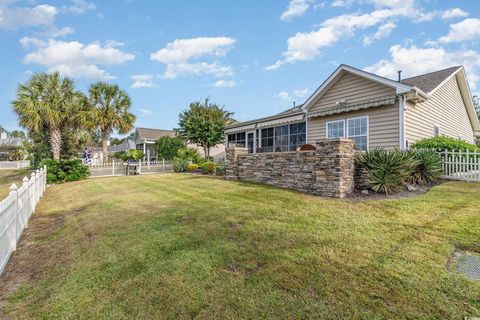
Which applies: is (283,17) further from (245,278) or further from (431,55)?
Result: (245,278)

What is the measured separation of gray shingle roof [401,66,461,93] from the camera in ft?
35.6

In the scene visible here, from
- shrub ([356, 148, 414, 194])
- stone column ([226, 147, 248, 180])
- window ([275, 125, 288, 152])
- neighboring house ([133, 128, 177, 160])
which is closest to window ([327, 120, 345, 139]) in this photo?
window ([275, 125, 288, 152])

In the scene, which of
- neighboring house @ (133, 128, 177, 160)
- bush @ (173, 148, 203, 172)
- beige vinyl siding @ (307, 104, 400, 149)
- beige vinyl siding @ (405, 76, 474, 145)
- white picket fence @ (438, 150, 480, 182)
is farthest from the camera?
neighboring house @ (133, 128, 177, 160)

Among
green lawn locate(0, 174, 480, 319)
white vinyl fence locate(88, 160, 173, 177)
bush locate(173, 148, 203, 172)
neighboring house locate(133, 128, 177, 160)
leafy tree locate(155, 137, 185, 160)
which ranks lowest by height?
green lawn locate(0, 174, 480, 319)

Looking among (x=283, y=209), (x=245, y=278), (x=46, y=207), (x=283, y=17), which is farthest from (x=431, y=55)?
(x=46, y=207)

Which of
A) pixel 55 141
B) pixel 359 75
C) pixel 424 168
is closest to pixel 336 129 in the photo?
pixel 359 75

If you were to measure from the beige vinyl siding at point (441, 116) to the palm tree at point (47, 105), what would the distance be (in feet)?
68.4

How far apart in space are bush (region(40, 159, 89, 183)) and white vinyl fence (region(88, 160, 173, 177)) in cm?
287

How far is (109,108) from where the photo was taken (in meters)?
23.4

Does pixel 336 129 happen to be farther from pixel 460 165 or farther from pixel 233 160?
pixel 233 160

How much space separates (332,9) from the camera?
11.3 m

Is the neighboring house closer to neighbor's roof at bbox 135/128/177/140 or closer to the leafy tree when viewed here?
neighbor's roof at bbox 135/128/177/140

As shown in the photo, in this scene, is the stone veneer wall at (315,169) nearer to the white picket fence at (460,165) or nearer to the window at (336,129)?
the white picket fence at (460,165)

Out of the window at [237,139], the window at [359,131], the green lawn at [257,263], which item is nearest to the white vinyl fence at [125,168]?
the window at [237,139]
